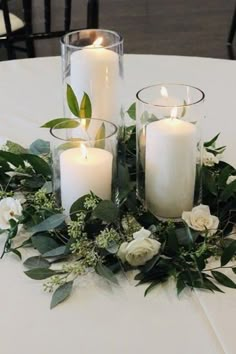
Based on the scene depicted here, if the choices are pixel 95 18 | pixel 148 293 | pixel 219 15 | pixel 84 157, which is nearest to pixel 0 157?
pixel 84 157

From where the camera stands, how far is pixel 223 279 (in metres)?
0.86

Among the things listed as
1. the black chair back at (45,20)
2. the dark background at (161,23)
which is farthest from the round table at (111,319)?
the dark background at (161,23)

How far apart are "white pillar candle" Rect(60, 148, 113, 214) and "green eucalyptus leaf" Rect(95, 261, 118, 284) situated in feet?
0.38

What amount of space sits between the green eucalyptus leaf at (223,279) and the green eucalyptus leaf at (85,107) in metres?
0.31

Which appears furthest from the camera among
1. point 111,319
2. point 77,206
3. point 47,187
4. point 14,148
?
point 14,148

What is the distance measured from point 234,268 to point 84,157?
0.25 meters

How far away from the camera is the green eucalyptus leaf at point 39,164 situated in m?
1.05

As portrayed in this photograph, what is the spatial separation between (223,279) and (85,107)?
33cm

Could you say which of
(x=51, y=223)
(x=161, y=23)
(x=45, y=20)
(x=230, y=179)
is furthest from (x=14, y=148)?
(x=161, y=23)

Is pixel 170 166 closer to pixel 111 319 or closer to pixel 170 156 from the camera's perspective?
pixel 170 156

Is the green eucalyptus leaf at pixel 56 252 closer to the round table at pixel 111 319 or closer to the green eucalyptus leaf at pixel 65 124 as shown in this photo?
the round table at pixel 111 319

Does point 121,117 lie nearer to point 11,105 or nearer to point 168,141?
point 168,141

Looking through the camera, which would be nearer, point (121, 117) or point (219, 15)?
point (121, 117)

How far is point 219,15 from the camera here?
4.42 m
